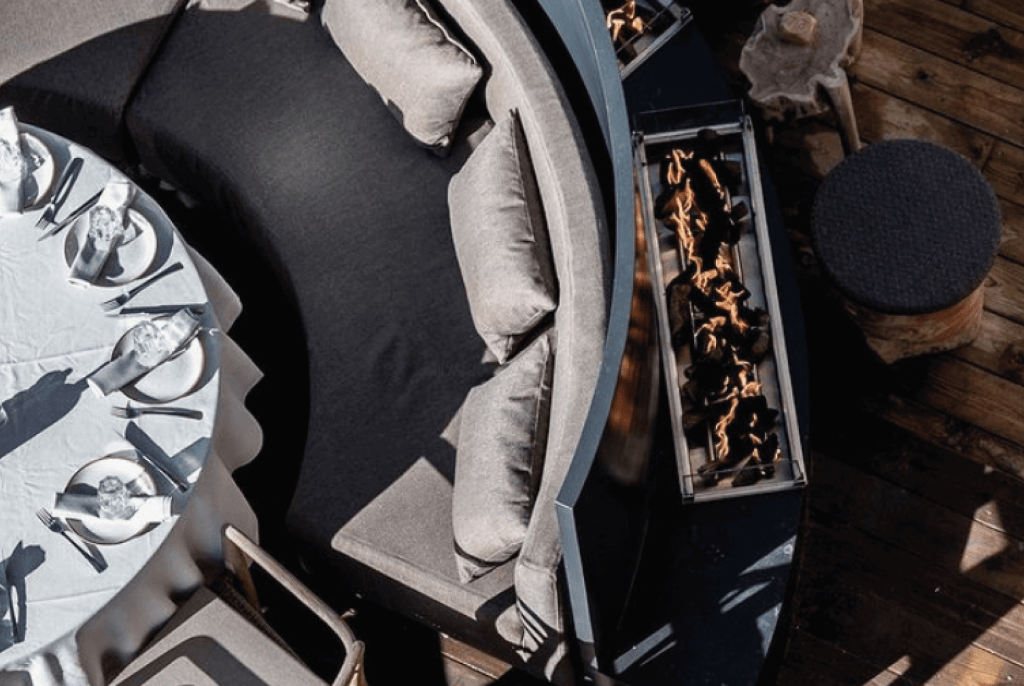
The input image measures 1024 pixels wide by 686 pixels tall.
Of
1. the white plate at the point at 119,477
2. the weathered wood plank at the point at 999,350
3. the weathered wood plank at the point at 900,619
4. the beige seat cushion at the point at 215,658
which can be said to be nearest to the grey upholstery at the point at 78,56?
the white plate at the point at 119,477

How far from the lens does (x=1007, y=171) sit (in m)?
3.69

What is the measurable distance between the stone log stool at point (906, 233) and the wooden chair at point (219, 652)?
1.47 meters

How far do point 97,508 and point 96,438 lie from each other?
0.17m

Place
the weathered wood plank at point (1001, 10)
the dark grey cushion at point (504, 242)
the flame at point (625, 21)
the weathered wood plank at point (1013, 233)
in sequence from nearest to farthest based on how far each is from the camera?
the dark grey cushion at point (504, 242), the flame at point (625, 21), the weathered wood plank at point (1013, 233), the weathered wood plank at point (1001, 10)

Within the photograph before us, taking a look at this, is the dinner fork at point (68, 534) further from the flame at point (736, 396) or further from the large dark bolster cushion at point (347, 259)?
the flame at point (736, 396)

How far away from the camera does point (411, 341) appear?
329cm

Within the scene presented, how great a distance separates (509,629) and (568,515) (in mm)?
623

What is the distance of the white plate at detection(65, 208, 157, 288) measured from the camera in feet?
10.2

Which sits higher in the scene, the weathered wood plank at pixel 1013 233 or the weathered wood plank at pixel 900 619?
the weathered wood plank at pixel 1013 233

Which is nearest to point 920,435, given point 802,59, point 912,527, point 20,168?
point 912,527

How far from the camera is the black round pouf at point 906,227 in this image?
10.1 feet

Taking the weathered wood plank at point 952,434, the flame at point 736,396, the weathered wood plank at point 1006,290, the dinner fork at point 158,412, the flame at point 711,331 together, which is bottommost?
the weathered wood plank at point 952,434

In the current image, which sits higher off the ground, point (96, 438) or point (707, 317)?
point (96, 438)

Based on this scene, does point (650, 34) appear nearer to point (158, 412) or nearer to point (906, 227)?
point (906, 227)
